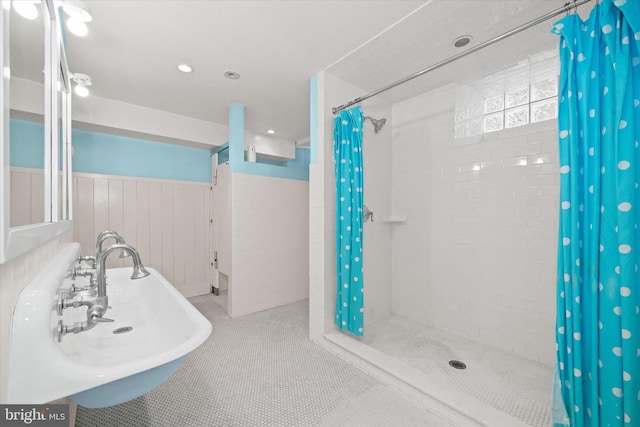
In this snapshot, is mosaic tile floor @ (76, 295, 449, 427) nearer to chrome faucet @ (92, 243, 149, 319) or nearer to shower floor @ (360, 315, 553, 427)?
shower floor @ (360, 315, 553, 427)

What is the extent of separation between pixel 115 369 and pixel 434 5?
2096mm

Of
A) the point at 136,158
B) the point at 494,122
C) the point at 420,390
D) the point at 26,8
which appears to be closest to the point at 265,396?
the point at 420,390

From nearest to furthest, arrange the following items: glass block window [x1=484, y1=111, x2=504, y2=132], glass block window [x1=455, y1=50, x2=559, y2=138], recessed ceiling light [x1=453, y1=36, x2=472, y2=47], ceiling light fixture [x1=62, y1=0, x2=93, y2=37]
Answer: ceiling light fixture [x1=62, y1=0, x2=93, y2=37]
recessed ceiling light [x1=453, y1=36, x2=472, y2=47]
glass block window [x1=455, y1=50, x2=559, y2=138]
glass block window [x1=484, y1=111, x2=504, y2=132]

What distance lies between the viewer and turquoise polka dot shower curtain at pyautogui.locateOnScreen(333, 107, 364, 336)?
2.11 m

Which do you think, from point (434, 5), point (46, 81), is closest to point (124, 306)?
point (46, 81)

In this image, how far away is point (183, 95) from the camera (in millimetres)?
2594

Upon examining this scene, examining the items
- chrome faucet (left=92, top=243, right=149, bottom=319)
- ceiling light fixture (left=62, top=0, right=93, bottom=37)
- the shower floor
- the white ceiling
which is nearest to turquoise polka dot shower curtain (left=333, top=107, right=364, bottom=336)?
the shower floor

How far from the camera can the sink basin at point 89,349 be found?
1.76 feet

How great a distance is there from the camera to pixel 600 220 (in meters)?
1.00

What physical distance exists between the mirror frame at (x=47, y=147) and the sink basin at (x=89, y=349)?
15cm

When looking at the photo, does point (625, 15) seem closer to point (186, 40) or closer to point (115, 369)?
point (115, 369)

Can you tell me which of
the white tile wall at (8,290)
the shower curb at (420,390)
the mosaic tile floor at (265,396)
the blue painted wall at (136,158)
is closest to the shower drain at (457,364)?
the shower curb at (420,390)

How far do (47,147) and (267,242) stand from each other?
2113mm

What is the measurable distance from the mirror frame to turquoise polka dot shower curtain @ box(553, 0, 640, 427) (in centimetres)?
177
